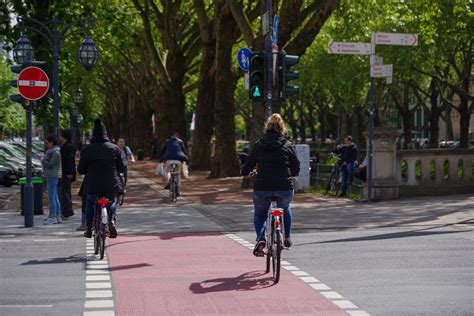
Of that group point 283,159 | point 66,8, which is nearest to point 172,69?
point 66,8

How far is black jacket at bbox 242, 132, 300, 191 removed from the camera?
10.9m

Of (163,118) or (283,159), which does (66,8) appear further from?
(283,159)

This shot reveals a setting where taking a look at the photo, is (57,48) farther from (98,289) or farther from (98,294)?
(98,294)

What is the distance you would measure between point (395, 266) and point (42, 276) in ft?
13.7

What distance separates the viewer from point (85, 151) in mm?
13383

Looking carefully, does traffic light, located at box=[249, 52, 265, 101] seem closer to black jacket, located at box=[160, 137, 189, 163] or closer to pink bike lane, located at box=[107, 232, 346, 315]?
pink bike lane, located at box=[107, 232, 346, 315]

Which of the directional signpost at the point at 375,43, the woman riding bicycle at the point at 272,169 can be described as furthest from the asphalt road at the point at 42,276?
the directional signpost at the point at 375,43

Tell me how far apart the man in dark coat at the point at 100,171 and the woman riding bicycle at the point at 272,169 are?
274 centimetres

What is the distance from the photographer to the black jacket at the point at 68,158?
18.3 metres

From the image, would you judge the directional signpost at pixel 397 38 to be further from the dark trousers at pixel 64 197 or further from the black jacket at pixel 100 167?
the black jacket at pixel 100 167

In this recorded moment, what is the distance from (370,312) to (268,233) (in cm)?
247

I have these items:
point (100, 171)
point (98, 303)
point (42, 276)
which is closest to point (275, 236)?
point (98, 303)

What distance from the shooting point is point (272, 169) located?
10.9 meters

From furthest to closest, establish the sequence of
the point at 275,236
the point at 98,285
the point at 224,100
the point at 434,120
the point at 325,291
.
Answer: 1. the point at 434,120
2. the point at 224,100
3. the point at 275,236
4. the point at 98,285
5. the point at 325,291
